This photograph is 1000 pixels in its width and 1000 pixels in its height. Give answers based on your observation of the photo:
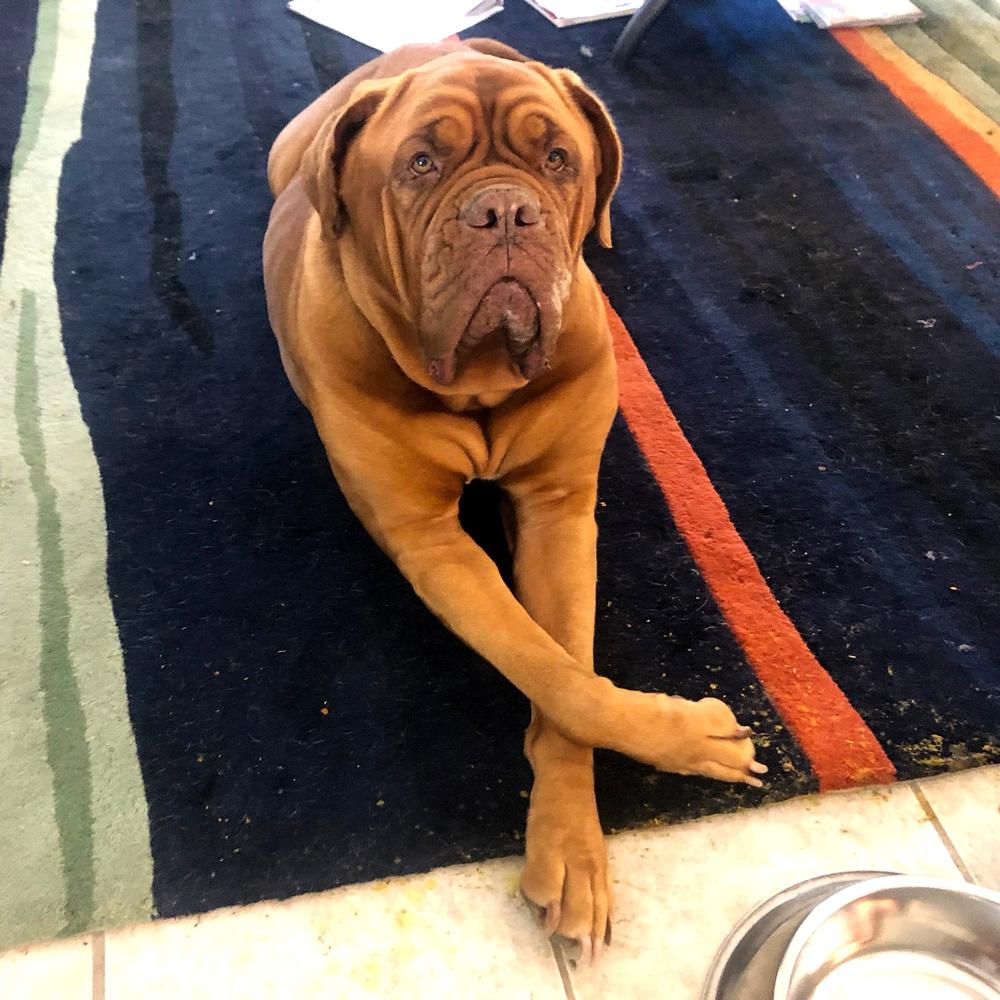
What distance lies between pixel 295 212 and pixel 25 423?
554 mm

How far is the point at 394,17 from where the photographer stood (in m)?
2.44

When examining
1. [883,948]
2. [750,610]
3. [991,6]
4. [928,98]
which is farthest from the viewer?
[991,6]

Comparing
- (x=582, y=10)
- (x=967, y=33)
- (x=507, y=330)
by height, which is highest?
(x=967, y=33)

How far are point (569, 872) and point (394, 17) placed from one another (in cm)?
219

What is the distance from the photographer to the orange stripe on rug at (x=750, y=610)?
119 centimetres

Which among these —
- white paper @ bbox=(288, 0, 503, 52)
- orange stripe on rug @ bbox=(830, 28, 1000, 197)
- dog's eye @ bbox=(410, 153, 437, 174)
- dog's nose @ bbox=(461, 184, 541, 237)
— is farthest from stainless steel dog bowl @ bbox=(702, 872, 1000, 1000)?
white paper @ bbox=(288, 0, 503, 52)

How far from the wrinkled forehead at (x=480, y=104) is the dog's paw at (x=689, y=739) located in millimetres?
667

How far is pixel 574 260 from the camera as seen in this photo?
116 centimetres

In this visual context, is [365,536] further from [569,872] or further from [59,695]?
[569,872]

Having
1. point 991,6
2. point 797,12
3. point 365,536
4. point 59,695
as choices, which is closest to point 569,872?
point 365,536

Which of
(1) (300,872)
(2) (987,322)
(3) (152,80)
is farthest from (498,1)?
(1) (300,872)

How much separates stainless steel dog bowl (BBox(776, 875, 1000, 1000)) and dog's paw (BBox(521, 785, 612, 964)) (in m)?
0.20

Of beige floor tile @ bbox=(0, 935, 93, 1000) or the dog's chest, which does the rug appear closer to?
→ beige floor tile @ bbox=(0, 935, 93, 1000)

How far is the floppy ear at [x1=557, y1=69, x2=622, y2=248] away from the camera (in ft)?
3.77
